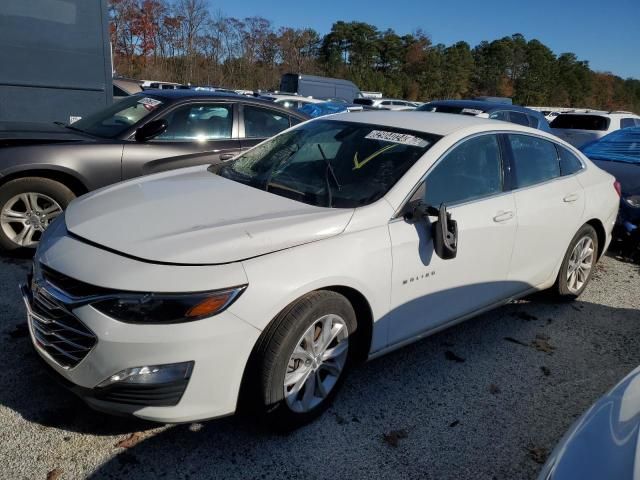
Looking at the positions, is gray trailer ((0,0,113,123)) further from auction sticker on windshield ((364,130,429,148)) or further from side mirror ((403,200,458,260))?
side mirror ((403,200,458,260))

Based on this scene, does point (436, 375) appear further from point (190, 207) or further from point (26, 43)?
point (26, 43)

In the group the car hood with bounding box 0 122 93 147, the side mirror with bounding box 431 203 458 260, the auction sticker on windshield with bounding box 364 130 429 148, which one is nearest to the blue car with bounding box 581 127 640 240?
the auction sticker on windshield with bounding box 364 130 429 148

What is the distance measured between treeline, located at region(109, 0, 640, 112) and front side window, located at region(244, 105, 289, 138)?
1530 inches

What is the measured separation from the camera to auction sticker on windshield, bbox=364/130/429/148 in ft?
10.8

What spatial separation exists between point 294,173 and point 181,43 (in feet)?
153

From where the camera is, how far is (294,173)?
Result: 11.0 feet

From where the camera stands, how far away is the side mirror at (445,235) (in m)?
2.94

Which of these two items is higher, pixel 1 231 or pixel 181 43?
pixel 181 43

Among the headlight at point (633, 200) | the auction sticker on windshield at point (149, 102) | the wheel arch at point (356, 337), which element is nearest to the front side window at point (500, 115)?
the headlight at point (633, 200)

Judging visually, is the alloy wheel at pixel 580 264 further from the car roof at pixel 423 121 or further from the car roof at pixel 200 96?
the car roof at pixel 200 96

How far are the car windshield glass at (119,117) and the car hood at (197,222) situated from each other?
2239 mm

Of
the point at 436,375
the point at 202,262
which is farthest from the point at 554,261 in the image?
the point at 202,262

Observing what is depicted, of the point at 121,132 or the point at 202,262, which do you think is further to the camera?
the point at 121,132

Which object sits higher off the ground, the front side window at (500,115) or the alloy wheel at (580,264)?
the front side window at (500,115)
